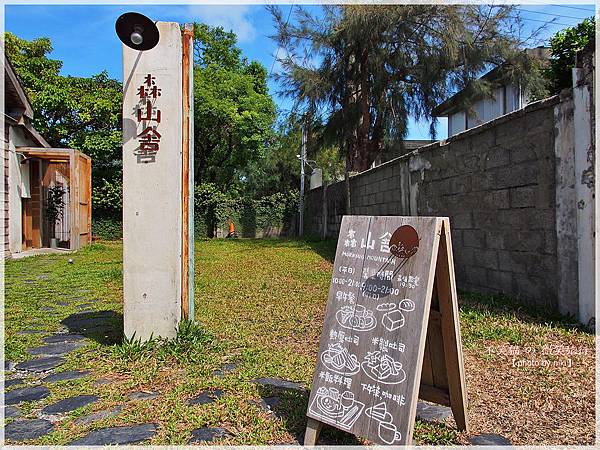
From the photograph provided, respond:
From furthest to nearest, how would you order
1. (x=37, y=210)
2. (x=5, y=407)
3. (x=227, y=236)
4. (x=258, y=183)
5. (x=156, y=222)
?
1. (x=258, y=183)
2. (x=227, y=236)
3. (x=37, y=210)
4. (x=156, y=222)
5. (x=5, y=407)

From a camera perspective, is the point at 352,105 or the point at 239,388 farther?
the point at 352,105

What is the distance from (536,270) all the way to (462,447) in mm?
3006

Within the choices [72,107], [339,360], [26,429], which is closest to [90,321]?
[26,429]

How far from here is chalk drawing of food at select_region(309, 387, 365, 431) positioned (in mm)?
2223

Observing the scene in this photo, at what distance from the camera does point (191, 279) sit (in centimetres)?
384

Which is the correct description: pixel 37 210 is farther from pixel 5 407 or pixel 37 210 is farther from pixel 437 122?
pixel 5 407

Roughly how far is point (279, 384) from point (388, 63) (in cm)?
1021

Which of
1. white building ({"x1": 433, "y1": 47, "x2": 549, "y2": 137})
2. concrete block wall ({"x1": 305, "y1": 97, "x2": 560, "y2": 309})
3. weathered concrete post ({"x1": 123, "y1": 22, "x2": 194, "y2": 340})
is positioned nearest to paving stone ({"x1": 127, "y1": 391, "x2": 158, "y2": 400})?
weathered concrete post ({"x1": 123, "y1": 22, "x2": 194, "y2": 340})

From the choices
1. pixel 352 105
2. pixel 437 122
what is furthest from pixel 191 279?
pixel 437 122

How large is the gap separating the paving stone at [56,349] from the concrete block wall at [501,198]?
4223 mm

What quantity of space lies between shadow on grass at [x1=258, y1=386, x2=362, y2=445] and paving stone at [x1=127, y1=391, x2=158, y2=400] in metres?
0.63

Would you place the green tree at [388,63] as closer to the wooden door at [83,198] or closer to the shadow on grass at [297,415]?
the wooden door at [83,198]

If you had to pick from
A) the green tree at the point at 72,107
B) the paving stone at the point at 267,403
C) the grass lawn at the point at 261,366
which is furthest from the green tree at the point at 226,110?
the paving stone at the point at 267,403

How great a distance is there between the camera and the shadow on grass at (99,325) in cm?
414
